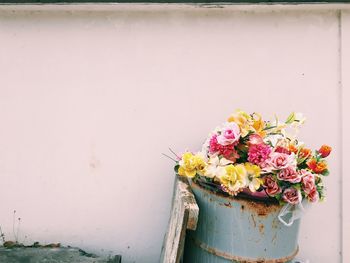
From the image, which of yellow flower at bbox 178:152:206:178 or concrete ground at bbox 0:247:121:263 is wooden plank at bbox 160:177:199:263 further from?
concrete ground at bbox 0:247:121:263

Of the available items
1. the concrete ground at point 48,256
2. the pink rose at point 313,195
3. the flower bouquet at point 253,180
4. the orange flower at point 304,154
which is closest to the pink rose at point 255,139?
the flower bouquet at point 253,180

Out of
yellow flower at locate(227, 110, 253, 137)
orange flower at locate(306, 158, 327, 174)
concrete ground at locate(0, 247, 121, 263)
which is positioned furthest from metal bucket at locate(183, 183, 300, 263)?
concrete ground at locate(0, 247, 121, 263)

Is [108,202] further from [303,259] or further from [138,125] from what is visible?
[303,259]

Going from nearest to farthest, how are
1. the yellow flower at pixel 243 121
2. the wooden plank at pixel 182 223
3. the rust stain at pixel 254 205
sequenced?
1. the wooden plank at pixel 182 223
2. the rust stain at pixel 254 205
3. the yellow flower at pixel 243 121

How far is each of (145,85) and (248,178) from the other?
42.2 inches

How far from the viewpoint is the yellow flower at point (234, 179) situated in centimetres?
220

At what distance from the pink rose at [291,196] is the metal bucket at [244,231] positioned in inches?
3.5

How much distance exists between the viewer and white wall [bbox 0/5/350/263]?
290 centimetres

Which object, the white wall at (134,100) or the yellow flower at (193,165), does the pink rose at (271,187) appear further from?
the white wall at (134,100)

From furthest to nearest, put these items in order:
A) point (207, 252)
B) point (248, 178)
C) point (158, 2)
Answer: point (158, 2) < point (207, 252) < point (248, 178)

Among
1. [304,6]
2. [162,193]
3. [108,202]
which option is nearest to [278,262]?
[162,193]

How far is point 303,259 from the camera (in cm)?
300

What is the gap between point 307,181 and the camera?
2.21 metres

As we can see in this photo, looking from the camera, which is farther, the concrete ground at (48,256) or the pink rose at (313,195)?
the concrete ground at (48,256)
